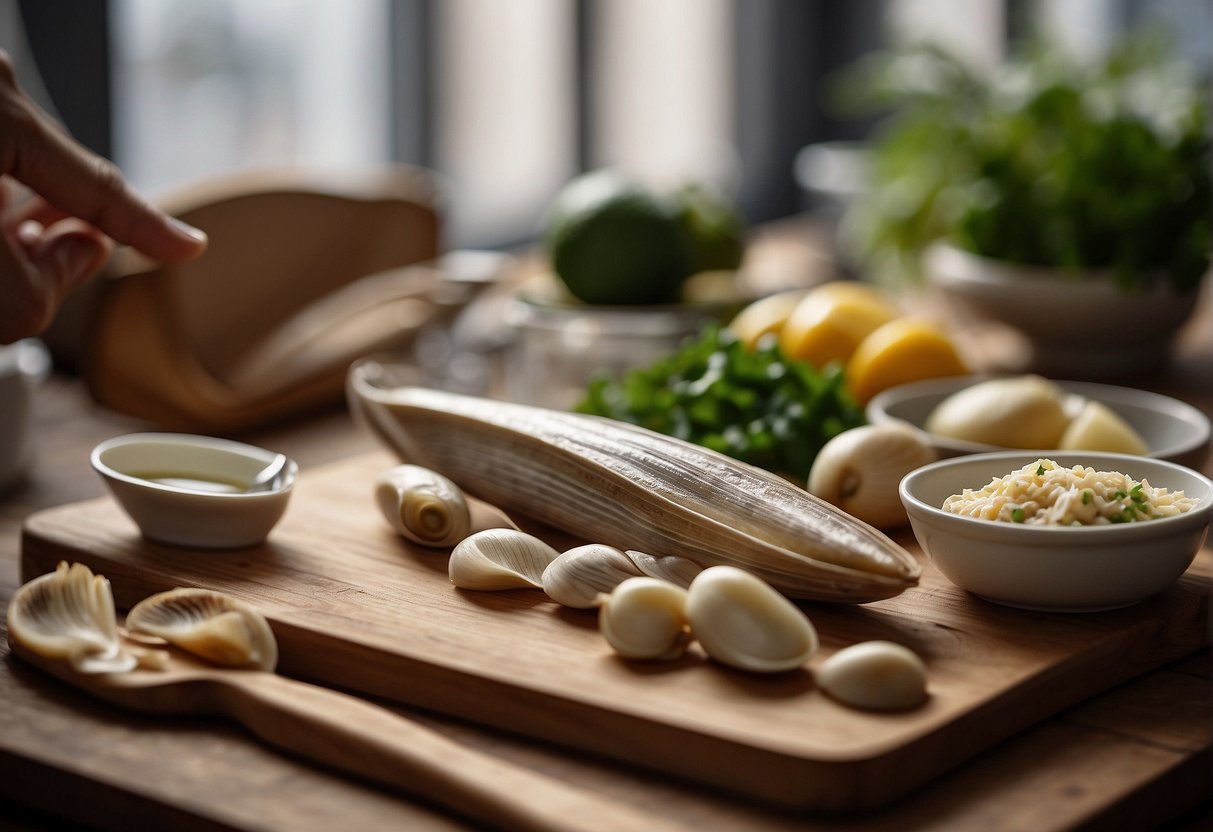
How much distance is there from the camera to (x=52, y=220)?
1.12 metres

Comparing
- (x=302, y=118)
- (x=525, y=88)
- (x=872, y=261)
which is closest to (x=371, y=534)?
(x=872, y=261)

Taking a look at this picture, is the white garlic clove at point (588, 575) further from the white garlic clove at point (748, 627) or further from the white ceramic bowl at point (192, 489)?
the white ceramic bowl at point (192, 489)

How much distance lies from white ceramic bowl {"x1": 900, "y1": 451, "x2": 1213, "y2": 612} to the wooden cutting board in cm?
2

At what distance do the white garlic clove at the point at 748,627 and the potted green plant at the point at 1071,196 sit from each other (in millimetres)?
922

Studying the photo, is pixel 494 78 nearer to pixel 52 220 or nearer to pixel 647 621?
pixel 52 220

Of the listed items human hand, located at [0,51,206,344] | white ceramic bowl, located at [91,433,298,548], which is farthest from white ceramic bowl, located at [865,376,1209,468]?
human hand, located at [0,51,206,344]

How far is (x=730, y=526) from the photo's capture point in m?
0.81

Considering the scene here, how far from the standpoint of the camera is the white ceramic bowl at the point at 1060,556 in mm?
757

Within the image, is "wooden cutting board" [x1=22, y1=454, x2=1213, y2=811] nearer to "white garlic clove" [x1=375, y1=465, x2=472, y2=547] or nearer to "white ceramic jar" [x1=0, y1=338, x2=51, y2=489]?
"white garlic clove" [x1=375, y1=465, x2=472, y2=547]

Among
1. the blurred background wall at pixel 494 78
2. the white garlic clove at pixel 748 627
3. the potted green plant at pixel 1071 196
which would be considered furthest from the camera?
the blurred background wall at pixel 494 78

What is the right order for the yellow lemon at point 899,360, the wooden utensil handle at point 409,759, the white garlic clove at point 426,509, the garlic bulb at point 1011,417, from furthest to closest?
the yellow lemon at point 899,360 < the garlic bulb at point 1011,417 < the white garlic clove at point 426,509 < the wooden utensil handle at point 409,759

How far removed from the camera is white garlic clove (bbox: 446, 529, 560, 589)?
2.76 feet

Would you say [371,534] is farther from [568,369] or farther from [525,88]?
[525,88]

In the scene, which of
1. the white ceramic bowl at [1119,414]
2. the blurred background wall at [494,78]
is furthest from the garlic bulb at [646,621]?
the blurred background wall at [494,78]
